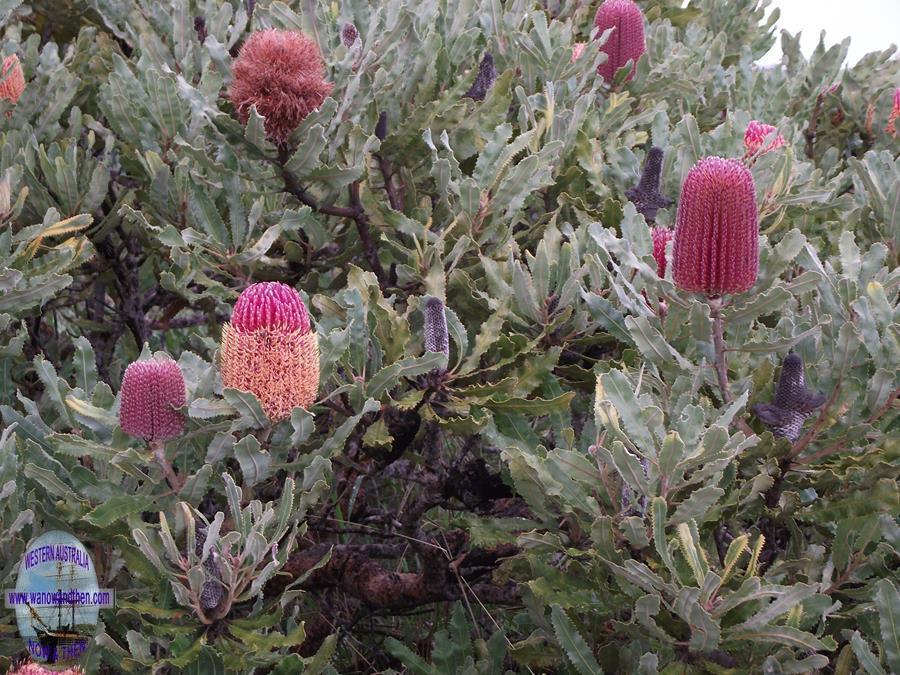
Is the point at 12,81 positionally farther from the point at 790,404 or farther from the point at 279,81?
the point at 790,404

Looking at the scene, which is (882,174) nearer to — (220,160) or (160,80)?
(220,160)

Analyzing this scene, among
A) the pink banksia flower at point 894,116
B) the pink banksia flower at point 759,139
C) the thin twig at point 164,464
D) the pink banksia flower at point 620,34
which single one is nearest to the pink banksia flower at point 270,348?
the thin twig at point 164,464

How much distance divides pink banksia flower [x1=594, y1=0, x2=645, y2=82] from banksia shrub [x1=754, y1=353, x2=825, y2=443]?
162 cm

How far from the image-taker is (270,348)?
1.87 m

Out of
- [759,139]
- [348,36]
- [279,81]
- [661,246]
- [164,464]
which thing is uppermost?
[348,36]

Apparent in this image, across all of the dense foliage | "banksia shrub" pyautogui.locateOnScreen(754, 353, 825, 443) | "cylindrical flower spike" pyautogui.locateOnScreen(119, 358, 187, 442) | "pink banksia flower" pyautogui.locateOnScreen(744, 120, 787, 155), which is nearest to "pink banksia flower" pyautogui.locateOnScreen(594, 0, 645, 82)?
the dense foliage

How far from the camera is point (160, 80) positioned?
265cm

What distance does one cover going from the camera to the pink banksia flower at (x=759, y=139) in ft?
9.68

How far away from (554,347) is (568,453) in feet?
1.57

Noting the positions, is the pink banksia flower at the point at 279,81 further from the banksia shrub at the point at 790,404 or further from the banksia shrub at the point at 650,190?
the banksia shrub at the point at 790,404

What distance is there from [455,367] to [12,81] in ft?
5.70

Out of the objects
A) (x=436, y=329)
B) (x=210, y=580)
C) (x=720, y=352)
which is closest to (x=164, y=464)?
(x=210, y=580)

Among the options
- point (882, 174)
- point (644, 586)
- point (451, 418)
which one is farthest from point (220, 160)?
point (882, 174)

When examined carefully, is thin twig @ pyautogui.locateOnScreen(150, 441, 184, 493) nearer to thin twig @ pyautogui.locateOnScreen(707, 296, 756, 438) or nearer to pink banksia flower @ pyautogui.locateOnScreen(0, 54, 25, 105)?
thin twig @ pyautogui.locateOnScreen(707, 296, 756, 438)
